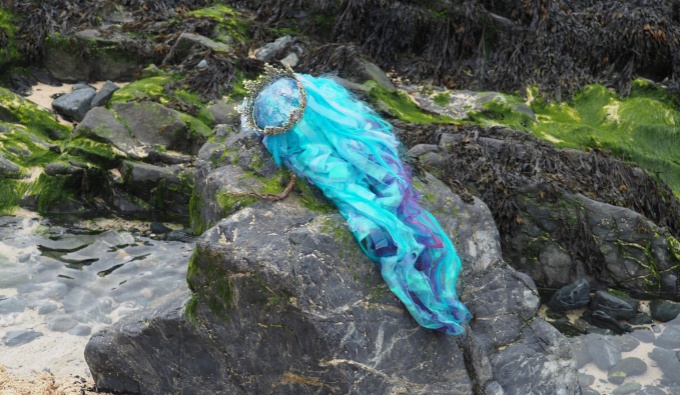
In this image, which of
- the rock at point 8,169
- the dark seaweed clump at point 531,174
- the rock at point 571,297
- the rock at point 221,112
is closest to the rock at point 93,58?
the rock at point 221,112

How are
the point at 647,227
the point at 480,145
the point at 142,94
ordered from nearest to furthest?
the point at 647,227
the point at 480,145
the point at 142,94

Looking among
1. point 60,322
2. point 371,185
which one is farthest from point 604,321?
point 60,322

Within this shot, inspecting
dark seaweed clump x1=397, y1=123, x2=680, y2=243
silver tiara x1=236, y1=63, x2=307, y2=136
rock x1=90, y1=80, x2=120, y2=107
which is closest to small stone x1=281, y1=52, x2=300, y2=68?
rock x1=90, y1=80, x2=120, y2=107

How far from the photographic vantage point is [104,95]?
25.0 ft

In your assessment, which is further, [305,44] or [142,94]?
[305,44]

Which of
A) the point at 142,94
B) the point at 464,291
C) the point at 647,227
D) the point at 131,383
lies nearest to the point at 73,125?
the point at 142,94

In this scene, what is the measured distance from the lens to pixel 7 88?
7996mm

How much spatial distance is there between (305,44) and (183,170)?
2774 millimetres

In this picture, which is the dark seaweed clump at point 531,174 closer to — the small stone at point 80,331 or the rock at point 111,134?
the rock at point 111,134

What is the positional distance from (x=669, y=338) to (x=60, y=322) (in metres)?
3.94

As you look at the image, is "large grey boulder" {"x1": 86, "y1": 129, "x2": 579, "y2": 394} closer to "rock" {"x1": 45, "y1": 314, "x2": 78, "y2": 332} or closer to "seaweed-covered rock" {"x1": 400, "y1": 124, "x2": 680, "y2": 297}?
"rock" {"x1": 45, "y1": 314, "x2": 78, "y2": 332}

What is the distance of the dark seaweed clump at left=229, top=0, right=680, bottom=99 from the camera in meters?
8.66

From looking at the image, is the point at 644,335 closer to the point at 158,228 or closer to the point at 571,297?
the point at 571,297

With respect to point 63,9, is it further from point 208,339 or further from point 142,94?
point 208,339
